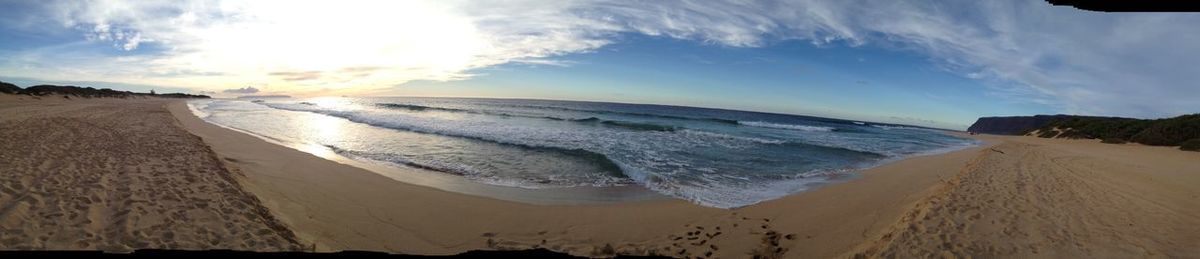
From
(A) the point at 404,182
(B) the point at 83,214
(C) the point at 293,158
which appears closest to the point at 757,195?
(A) the point at 404,182

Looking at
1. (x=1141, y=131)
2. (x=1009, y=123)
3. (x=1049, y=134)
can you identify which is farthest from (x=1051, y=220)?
(x=1009, y=123)

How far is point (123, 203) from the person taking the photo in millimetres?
6633

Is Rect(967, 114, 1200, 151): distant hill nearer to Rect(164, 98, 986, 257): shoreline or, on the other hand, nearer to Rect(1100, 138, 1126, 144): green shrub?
Rect(1100, 138, 1126, 144): green shrub

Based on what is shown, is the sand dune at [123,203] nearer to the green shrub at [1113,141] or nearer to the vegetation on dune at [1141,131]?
the vegetation on dune at [1141,131]

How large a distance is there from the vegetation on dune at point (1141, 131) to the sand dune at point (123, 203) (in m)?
35.5

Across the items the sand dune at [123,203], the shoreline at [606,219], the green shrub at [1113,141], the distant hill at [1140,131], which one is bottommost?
the shoreline at [606,219]

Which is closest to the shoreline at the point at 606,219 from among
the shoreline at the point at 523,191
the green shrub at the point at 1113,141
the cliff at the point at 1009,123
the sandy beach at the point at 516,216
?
the sandy beach at the point at 516,216

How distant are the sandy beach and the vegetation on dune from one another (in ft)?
67.3

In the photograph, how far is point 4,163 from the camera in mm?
8477

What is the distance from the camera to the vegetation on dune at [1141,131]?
24.4m

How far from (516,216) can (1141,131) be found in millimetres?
39684

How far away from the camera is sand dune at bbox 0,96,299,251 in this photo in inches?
215

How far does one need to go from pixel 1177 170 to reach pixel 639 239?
17275 millimetres

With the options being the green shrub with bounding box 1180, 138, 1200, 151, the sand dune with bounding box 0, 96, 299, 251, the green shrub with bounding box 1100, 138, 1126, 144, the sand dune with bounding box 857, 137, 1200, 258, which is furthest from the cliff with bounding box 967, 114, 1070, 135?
the sand dune with bounding box 0, 96, 299, 251
